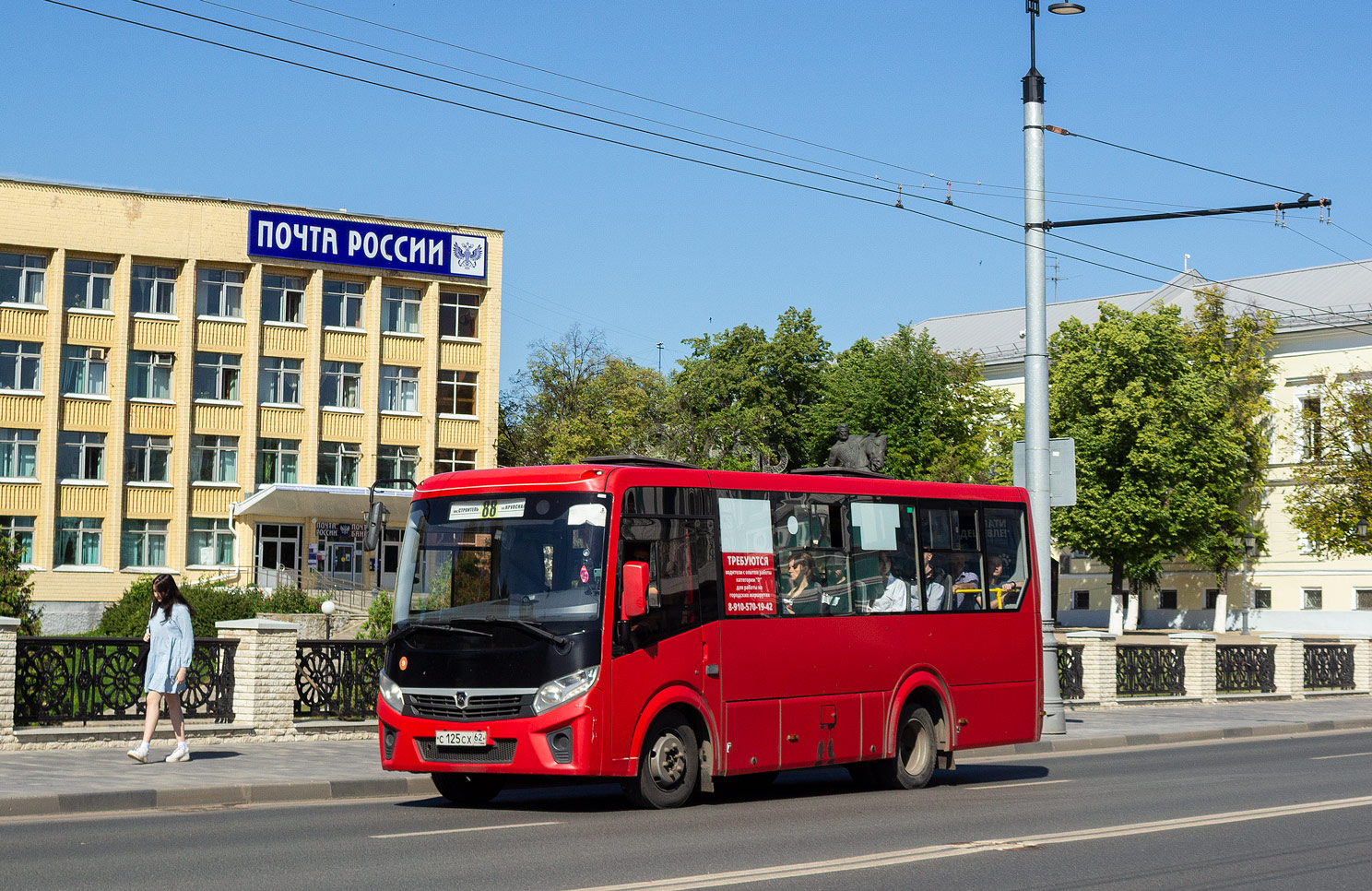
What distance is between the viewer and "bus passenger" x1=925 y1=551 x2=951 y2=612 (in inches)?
647

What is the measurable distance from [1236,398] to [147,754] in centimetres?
6357

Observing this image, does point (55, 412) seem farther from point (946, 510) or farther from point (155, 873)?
point (155, 873)

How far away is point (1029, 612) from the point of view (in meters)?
17.7

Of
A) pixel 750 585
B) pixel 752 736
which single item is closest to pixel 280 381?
pixel 750 585

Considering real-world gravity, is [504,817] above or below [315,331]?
below

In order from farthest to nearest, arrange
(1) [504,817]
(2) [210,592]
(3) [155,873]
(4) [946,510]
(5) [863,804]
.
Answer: (2) [210,592] → (4) [946,510] → (5) [863,804] → (1) [504,817] → (3) [155,873]

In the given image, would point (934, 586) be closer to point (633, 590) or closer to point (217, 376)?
point (633, 590)

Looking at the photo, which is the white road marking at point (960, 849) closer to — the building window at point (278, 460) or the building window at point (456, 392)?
the building window at point (278, 460)

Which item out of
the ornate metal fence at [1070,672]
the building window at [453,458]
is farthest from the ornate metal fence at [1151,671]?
the building window at [453,458]

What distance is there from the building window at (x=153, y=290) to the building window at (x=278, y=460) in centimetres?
634

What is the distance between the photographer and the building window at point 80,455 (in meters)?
60.4

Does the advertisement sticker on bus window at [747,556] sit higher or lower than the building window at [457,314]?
lower

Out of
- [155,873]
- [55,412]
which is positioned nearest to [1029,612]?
[155,873]

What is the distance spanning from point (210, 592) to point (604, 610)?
105ft
